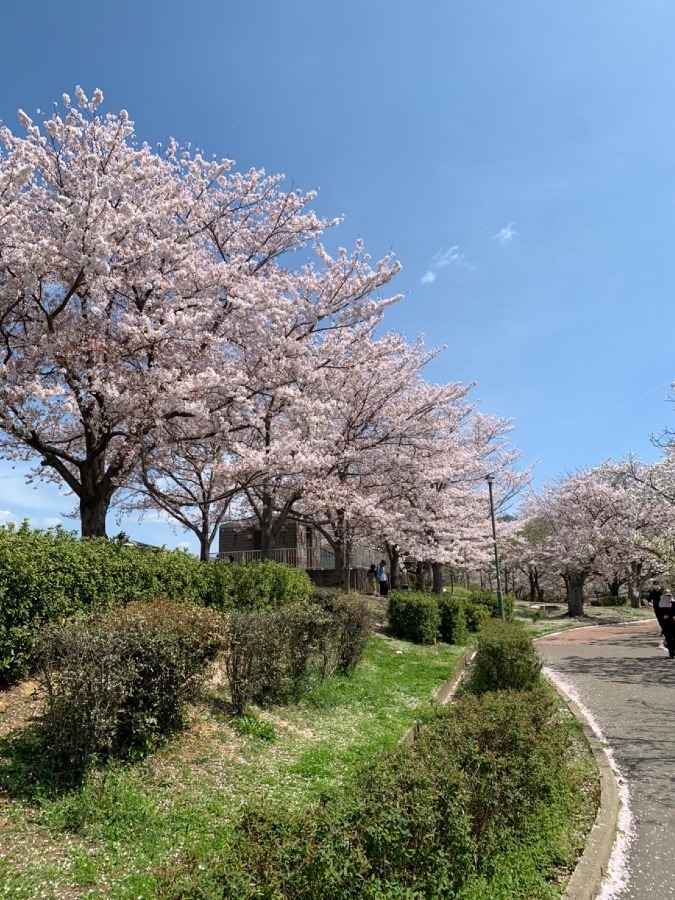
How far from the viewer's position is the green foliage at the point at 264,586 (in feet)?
31.7

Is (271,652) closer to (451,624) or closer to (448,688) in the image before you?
(448,688)

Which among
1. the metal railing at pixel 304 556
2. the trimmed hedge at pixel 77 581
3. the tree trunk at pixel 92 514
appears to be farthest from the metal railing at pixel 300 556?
the trimmed hedge at pixel 77 581

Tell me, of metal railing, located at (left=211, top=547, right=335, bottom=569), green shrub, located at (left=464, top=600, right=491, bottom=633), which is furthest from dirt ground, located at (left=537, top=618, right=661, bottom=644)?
metal railing, located at (left=211, top=547, right=335, bottom=569)

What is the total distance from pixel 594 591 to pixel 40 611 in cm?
5418

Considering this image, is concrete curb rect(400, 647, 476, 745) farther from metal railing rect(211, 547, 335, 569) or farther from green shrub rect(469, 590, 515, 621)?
metal railing rect(211, 547, 335, 569)

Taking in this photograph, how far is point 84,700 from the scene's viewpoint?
3.92 meters

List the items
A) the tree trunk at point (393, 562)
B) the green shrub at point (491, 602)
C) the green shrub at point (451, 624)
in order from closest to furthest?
the green shrub at point (451, 624) → the green shrub at point (491, 602) → the tree trunk at point (393, 562)

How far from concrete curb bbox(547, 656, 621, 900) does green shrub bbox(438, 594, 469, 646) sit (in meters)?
9.16

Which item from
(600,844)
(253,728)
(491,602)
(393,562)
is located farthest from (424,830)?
(393,562)

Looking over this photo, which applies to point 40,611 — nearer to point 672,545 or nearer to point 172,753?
point 172,753

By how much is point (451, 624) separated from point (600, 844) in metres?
11.5

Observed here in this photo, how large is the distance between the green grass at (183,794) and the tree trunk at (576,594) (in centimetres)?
2451

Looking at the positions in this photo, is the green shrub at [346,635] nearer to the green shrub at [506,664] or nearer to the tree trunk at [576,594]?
the green shrub at [506,664]

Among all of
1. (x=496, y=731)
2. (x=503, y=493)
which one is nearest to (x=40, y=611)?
(x=496, y=731)
